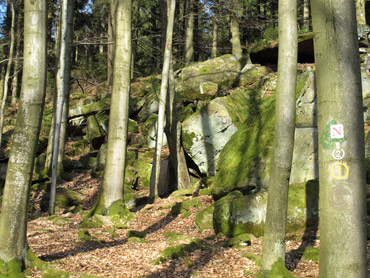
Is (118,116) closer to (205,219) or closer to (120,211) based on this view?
(120,211)

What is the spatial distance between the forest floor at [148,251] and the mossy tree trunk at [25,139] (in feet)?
1.98

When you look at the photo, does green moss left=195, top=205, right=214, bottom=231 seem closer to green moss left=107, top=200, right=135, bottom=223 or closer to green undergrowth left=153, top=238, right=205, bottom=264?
green undergrowth left=153, top=238, right=205, bottom=264

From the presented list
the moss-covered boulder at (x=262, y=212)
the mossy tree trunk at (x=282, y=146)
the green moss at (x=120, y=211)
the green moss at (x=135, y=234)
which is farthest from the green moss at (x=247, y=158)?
the mossy tree trunk at (x=282, y=146)

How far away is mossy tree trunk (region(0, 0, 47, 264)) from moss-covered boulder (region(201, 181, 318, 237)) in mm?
4362

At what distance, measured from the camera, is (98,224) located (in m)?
8.87

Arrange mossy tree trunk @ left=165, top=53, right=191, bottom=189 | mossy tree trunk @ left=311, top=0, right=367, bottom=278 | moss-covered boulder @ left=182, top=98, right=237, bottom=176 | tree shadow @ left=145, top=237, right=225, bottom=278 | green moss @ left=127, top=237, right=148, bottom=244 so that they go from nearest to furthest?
mossy tree trunk @ left=311, top=0, right=367, bottom=278 < tree shadow @ left=145, top=237, right=225, bottom=278 < green moss @ left=127, top=237, right=148, bottom=244 < mossy tree trunk @ left=165, top=53, right=191, bottom=189 < moss-covered boulder @ left=182, top=98, right=237, bottom=176

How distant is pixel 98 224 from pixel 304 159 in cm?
558

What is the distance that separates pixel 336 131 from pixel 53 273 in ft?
13.7

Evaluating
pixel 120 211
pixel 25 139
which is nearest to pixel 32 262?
pixel 25 139

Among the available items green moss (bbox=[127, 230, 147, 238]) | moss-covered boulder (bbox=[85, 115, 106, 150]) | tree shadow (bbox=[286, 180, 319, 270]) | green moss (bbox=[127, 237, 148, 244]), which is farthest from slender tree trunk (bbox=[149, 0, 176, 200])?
moss-covered boulder (bbox=[85, 115, 106, 150])

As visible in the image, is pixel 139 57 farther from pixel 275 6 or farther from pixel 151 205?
pixel 151 205

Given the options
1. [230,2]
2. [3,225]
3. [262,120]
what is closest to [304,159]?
[262,120]

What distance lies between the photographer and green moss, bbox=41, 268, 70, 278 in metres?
4.88

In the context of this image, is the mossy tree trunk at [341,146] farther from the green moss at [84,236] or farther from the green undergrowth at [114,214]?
the green undergrowth at [114,214]
